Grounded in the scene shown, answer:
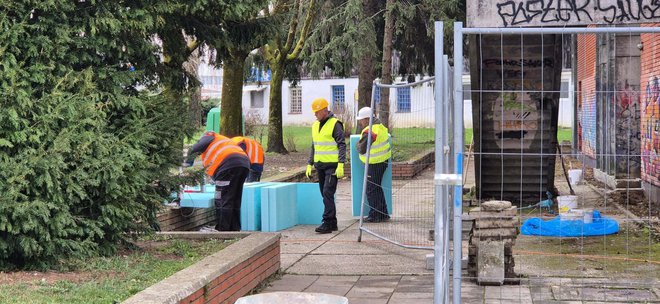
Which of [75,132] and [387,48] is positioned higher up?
[387,48]

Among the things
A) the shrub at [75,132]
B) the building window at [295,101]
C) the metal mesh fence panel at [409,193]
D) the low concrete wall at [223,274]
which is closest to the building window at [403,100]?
the metal mesh fence panel at [409,193]

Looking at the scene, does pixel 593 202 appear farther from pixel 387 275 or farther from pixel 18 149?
pixel 18 149

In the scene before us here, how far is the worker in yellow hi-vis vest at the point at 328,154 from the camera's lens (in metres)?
11.9

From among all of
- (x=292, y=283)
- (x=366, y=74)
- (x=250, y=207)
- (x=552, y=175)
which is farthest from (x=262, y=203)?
(x=366, y=74)

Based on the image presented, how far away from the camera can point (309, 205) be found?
1288 centimetres

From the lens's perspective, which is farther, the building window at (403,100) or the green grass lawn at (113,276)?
the building window at (403,100)

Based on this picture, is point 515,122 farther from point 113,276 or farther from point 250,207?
point 113,276

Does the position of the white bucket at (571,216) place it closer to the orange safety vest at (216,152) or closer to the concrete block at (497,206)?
the concrete block at (497,206)

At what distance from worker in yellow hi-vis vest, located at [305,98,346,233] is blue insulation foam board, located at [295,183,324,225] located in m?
0.83

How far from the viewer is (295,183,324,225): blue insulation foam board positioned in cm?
1284

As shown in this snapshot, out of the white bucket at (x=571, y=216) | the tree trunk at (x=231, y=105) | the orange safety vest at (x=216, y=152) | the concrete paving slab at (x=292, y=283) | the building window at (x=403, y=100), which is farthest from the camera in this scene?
the tree trunk at (x=231, y=105)

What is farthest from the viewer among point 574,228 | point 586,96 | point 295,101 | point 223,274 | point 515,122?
point 295,101

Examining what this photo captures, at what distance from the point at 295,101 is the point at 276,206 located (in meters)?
55.9

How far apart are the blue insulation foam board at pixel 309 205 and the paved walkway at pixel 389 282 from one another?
5.34 ft
